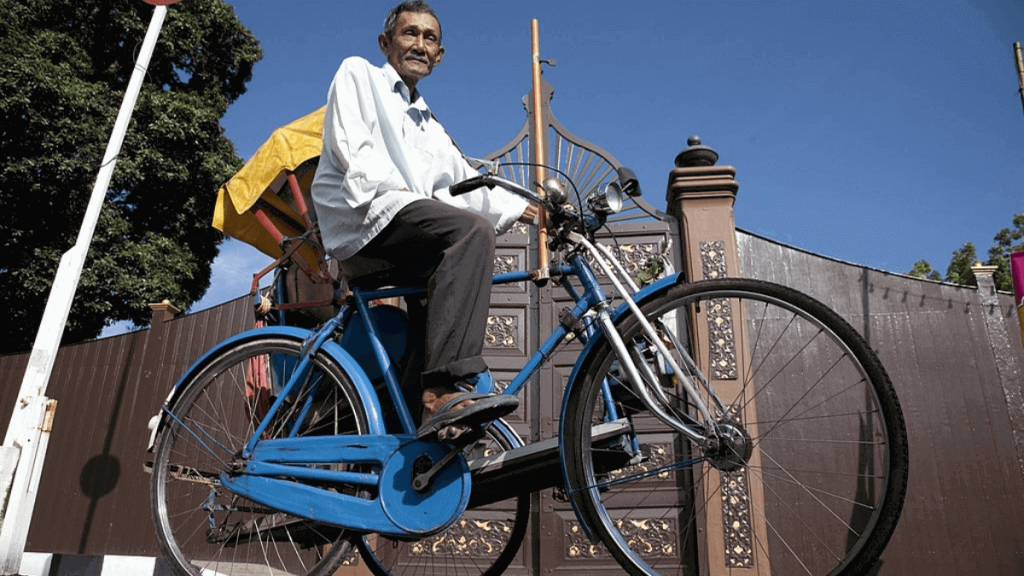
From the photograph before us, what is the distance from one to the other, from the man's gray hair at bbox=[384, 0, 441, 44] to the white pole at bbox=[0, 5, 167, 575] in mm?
3503

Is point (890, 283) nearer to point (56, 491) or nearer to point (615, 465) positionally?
point (615, 465)

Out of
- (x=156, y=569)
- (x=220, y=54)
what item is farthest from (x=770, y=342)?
(x=220, y=54)

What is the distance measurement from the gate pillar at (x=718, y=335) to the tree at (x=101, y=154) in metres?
10.9

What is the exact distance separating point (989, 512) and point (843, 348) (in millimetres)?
4454

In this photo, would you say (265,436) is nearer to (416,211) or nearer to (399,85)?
(416,211)

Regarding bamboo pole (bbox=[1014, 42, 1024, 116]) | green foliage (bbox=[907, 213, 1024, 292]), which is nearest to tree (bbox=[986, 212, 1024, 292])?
green foliage (bbox=[907, 213, 1024, 292])

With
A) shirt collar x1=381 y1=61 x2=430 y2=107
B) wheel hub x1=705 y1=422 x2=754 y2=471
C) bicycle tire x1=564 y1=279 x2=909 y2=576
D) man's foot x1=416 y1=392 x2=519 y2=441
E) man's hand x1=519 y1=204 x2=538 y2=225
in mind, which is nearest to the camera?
wheel hub x1=705 y1=422 x2=754 y2=471

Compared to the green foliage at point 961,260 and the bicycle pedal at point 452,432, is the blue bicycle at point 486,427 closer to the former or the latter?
the bicycle pedal at point 452,432

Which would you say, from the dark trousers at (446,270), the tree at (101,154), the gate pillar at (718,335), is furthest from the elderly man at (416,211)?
the tree at (101,154)

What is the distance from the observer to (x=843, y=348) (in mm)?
1689

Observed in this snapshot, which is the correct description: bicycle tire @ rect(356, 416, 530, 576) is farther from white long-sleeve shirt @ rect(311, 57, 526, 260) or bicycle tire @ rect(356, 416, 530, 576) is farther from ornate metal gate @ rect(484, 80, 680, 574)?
white long-sleeve shirt @ rect(311, 57, 526, 260)

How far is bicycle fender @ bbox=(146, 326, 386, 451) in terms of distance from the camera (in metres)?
2.14

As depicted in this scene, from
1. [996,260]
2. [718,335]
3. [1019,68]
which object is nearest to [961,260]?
[996,260]

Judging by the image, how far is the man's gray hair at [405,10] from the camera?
8.43ft
